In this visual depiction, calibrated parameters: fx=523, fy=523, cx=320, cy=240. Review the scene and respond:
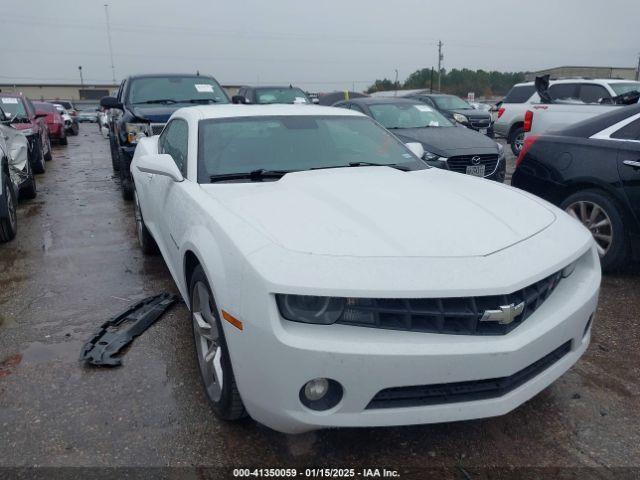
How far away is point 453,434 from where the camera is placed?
8.11 feet

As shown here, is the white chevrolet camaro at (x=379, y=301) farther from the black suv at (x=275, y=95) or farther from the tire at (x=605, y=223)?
the black suv at (x=275, y=95)

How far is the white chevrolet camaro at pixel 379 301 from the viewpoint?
1.95 meters

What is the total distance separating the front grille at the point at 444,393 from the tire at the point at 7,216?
196 inches

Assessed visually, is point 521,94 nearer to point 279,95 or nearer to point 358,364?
point 279,95

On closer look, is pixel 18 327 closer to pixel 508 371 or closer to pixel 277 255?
pixel 277 255

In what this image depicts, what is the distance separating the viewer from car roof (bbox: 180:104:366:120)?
3.75 m

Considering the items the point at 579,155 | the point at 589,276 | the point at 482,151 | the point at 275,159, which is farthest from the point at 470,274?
the point at 482,151

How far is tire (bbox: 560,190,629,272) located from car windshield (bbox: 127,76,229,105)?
5672mm

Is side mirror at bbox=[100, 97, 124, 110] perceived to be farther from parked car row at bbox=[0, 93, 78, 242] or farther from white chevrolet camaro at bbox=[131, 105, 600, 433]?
white chevrolet camaro at bbox=[131, 105, 600, 433]

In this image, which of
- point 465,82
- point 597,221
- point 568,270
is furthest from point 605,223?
point 465,82

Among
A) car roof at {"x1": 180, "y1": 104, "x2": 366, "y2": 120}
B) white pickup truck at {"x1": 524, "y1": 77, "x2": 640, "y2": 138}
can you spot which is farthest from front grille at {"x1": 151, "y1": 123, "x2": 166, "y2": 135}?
white pickup truck at {"x1": 524, "y1": 77, "x2": 640, "y2": 138}

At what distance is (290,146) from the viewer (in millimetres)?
3537

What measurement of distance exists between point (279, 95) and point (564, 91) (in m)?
6.63

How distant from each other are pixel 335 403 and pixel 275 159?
72.8 inches
